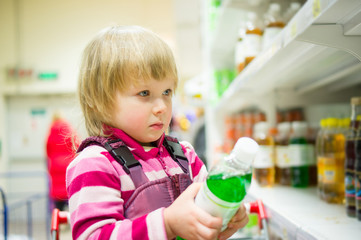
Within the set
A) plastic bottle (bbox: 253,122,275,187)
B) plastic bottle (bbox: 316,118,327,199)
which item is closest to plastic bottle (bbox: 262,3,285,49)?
plastic bottle (bbox: 316,118,327,199)

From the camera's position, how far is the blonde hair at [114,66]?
875 mm

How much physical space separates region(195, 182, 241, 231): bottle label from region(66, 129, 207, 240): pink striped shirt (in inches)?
4.7

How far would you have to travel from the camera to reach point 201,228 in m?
0.61

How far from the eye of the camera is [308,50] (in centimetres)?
110

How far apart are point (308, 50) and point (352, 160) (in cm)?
39

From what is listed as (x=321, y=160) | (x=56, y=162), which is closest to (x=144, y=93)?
(x=321, y=160)

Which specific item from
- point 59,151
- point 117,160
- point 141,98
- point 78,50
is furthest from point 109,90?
point 78,50

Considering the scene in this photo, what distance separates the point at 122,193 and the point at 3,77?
5.91 meters

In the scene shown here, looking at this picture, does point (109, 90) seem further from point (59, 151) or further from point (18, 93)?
point (18, 93)

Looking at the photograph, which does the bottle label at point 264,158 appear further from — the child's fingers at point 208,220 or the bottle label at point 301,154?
the child's fingers at point 208,220

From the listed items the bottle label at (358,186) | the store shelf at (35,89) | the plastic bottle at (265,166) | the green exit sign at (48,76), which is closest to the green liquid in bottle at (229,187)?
the bottle label at (358,186)

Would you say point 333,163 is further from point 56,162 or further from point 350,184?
point 56,162

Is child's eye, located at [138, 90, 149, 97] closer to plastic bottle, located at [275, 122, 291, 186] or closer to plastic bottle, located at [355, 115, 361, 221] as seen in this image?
plastic bottle, located at [355, 115, 361, 221]

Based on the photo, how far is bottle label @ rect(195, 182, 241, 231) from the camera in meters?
0.59
